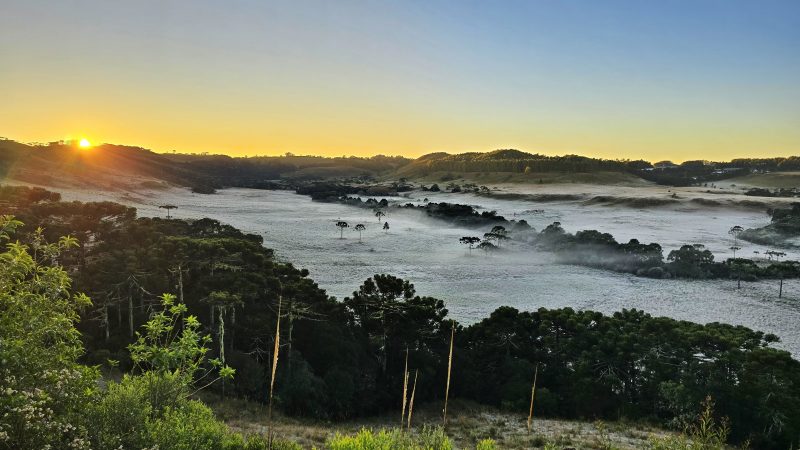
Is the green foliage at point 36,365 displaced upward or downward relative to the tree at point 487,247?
upward

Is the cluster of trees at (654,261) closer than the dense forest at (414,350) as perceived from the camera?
No

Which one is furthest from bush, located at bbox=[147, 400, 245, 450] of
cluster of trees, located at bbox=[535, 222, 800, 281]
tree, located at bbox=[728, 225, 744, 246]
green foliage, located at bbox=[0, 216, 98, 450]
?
tree, located at bbox=[728, 225, 744, 246]

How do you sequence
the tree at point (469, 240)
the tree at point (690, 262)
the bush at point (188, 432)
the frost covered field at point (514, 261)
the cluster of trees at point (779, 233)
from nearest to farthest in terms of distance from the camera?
the bush at point (188, 432)
the frost covered field at point (514, 261)
the tree at point (690, 262)
the tree at point (469, 240)
the cluster of trees at point (779, 233)

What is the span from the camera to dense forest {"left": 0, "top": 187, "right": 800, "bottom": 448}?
24.3m

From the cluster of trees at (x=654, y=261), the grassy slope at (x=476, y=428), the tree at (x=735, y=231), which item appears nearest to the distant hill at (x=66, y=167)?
the cluster of trees at (x=654, y=261)

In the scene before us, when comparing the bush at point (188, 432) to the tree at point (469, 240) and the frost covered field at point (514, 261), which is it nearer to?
the frost covered field at point (514, 261)

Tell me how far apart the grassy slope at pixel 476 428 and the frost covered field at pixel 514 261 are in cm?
1817

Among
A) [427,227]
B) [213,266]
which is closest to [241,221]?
[427,227]

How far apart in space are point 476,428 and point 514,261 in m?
53.3

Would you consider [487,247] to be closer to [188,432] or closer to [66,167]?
[188,432]

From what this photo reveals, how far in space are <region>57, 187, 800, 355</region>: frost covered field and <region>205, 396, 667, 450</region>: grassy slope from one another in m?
18.2

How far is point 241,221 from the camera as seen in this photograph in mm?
106125

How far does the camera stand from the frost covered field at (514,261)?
5028 cm

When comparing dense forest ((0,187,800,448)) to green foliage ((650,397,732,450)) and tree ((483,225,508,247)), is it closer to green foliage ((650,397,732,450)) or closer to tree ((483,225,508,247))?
green foliage ((650,397,732,450))
